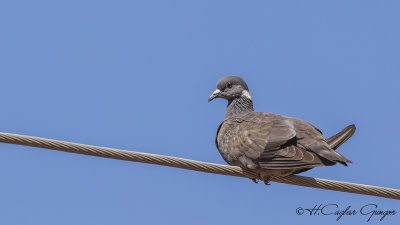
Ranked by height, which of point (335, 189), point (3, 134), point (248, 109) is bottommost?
point (335, 189)

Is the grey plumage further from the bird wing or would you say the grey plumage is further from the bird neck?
the bird neck

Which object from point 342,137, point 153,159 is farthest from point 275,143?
point 153,159

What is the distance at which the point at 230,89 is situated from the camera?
9430 millimetres

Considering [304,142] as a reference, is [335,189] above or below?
below

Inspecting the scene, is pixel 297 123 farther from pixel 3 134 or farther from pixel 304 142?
pixel 3 134

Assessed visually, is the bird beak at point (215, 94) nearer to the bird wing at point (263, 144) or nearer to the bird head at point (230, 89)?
the bird head at point (230, 89)

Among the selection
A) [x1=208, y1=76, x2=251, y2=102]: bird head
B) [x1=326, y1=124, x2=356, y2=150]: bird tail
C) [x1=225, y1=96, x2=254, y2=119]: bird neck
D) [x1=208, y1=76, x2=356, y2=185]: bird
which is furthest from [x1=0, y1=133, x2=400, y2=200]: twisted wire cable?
[x1=208, y1=76, x2=251, y2=102]: bird head

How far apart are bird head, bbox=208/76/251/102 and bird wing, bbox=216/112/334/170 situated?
1321mm

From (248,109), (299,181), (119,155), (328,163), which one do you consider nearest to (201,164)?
(119,155)

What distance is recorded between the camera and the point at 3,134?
5.36 metres

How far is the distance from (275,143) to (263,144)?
0.15 meters

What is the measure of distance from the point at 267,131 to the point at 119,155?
2.25 m

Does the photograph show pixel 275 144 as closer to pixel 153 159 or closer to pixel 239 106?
pixel 153 159

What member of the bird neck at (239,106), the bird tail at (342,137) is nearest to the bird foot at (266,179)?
the bird tail at (342,137)
